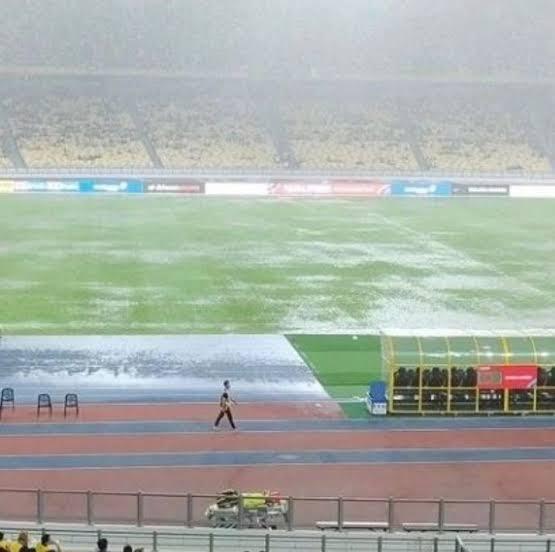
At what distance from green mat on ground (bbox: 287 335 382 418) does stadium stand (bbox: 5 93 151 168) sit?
154ft

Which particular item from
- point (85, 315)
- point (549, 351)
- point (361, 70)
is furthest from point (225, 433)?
point (361, 70)

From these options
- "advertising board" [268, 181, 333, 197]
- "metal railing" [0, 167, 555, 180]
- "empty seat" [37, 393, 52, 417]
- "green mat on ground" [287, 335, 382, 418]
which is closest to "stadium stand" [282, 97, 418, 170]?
"metal railing" [0, 167, 555, 180]

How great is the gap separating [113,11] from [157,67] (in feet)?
24.9

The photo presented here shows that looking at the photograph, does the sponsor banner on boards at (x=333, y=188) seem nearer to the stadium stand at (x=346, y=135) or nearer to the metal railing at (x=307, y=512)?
the stadium stand at (x=346, y=135)

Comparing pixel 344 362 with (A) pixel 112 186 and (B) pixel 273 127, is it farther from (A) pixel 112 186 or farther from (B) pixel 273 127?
(B) pixel 273 127

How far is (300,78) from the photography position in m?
84.8

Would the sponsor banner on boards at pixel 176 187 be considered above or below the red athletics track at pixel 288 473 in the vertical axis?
above

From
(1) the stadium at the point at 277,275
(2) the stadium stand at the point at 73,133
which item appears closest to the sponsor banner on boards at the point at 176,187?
(1) the stadium at the point at 277,275

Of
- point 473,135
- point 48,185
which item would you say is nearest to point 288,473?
point 48,185

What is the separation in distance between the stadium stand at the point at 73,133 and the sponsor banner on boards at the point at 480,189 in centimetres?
2174

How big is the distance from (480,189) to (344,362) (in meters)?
45.0

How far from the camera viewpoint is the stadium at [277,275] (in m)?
14.8

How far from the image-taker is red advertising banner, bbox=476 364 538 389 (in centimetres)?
1980

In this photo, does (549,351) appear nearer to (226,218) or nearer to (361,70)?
(226,218)
